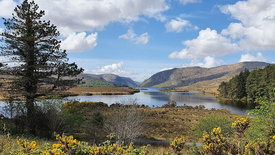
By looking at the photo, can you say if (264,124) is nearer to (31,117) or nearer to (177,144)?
(177,144)

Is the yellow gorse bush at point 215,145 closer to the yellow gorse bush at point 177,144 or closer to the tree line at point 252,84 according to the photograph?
the yellow gorse bush at point 177,144

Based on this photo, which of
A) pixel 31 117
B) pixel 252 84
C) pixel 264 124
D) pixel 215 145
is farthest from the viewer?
pixel 252 84

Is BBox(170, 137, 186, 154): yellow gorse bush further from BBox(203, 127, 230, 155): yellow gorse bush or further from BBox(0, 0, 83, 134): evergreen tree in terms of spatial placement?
BBox(0, 0, 83, 134): evergreen tree

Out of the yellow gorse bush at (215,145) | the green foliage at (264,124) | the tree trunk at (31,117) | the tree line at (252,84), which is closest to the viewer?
the yellow gorse bush at (215,145)

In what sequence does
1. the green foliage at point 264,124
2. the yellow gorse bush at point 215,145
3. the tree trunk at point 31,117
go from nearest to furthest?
the yellow gorse bush at point 215,145 → the green foliage at point 264,124 → the tree trunk at point 31,117

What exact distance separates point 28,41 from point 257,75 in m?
85.3

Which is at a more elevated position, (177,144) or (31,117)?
(177,144)

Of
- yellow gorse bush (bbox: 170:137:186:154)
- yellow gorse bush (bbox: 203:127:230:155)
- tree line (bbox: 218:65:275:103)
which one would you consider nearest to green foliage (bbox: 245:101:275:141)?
yellow gorse bush (bbox: 203:127:230:155)

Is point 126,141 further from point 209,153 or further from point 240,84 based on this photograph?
point 240,84

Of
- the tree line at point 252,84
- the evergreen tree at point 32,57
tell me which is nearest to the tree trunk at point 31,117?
the evergreen tree at point 32,57

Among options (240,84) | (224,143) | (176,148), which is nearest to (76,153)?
(176,148)

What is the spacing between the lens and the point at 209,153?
18.2 ft

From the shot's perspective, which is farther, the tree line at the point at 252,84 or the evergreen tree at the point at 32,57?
the tree line at the point at 252,84

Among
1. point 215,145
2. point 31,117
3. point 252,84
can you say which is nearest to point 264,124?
point 215,145
